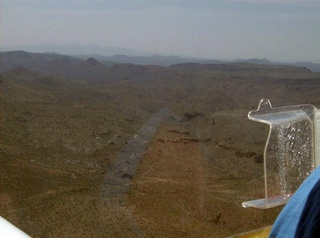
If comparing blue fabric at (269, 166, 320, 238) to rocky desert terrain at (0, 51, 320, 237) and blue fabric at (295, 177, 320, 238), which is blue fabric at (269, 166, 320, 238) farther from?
rocky desert terrain at (0, 51, 320, 237)

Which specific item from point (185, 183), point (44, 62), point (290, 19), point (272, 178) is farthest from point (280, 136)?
point (44, 62)

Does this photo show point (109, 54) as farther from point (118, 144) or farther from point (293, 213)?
point (293, 213)

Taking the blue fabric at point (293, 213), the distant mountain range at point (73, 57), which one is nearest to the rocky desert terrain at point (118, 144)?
the distant mountain range at point (73, 57)

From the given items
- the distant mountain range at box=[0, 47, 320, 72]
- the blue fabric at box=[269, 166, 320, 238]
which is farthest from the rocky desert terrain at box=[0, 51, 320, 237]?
the blue fabric at box=[269, 166, 320, 238]

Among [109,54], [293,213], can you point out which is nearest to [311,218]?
[293,213]

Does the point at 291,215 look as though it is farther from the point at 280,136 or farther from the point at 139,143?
the point at 139,143

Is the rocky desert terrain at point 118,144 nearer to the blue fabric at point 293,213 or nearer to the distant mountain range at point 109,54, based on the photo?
the distant mountain range at point 109,54
